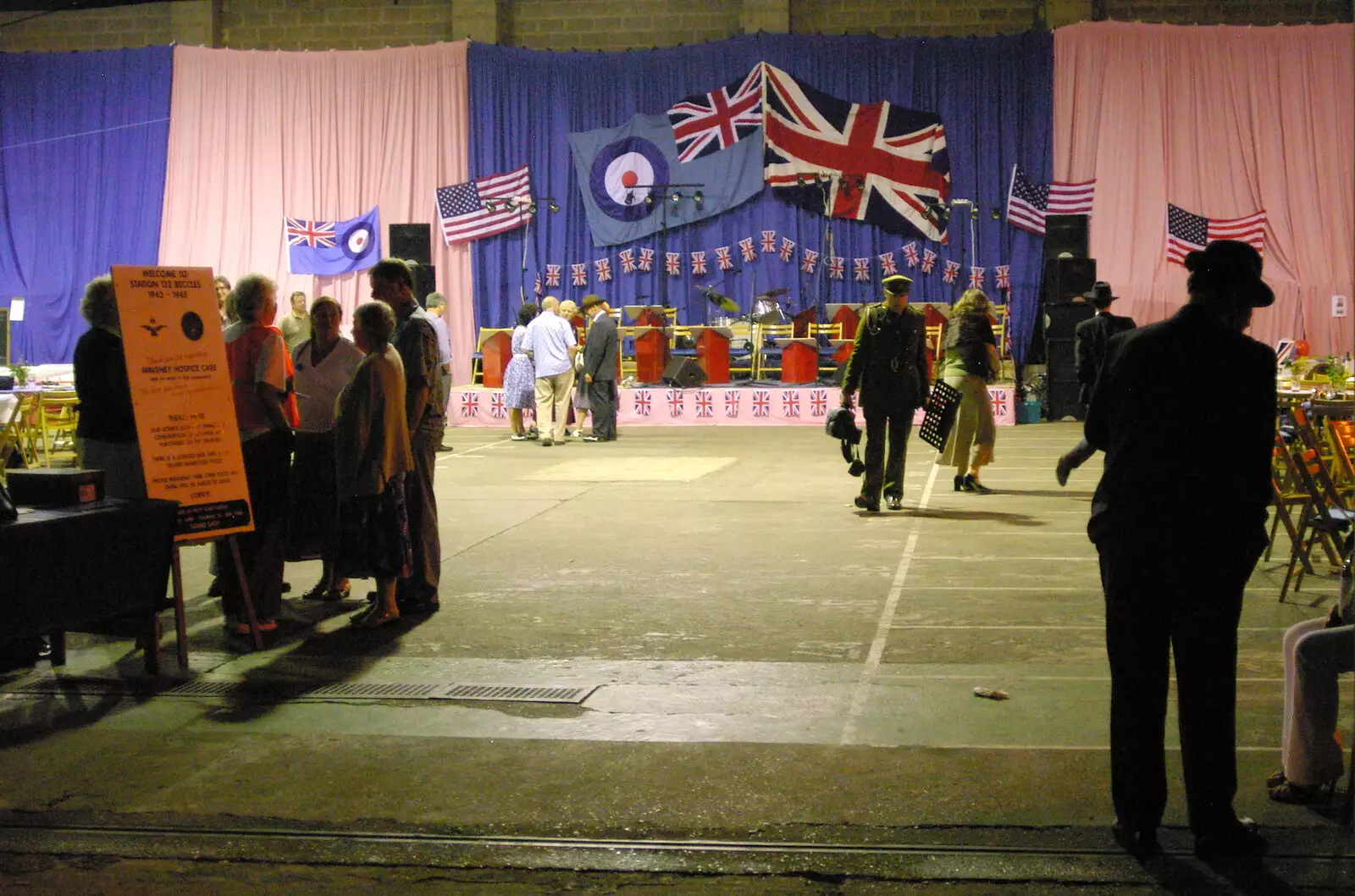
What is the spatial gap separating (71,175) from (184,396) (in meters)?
18.0

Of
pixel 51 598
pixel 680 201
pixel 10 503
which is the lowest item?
pixel 51 598

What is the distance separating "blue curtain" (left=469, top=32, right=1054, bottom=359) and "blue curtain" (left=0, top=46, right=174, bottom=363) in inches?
192

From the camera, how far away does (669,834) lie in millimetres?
3590

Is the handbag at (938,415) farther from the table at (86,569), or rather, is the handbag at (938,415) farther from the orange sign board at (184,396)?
the table at (86,569)

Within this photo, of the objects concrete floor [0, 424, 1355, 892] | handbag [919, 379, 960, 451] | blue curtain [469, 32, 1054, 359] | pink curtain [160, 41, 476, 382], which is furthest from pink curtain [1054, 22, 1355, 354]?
concrete floor [0, 424, 1355, 892]

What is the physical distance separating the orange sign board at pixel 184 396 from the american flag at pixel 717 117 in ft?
49.9

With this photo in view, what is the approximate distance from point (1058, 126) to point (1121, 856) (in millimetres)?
17325

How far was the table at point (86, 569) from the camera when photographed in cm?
→ 456

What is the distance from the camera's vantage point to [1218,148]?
19094mm

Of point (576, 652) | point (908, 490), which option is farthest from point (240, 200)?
point (576, 652)

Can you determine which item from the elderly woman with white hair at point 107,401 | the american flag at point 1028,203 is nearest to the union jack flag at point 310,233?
the american flag at point 1028,203

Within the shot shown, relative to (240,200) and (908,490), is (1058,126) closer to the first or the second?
(908,490)

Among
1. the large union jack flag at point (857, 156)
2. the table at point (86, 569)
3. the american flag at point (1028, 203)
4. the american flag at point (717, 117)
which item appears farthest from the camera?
the american flag at point (717, 117)

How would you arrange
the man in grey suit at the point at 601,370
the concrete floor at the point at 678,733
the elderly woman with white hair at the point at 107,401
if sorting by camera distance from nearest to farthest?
the concrete floor at the point at 678,733, the elderly woman with white hair at the point at 107,401, the man in grey suit at the point at 601,370
